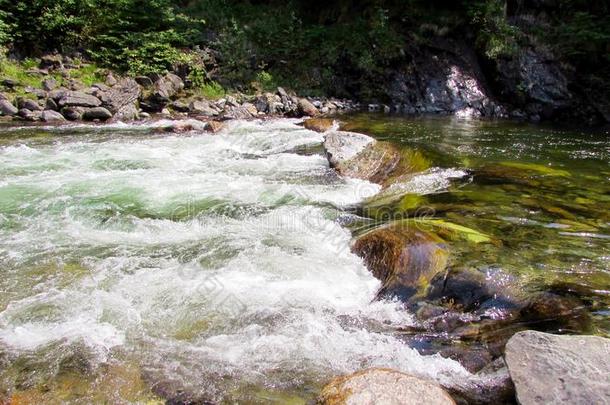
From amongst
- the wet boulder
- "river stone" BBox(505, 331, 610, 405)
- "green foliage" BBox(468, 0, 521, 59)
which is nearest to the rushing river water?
the wet boulder

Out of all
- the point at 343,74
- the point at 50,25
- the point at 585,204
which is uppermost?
the point at 50,25

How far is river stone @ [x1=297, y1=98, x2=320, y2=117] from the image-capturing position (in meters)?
15.0

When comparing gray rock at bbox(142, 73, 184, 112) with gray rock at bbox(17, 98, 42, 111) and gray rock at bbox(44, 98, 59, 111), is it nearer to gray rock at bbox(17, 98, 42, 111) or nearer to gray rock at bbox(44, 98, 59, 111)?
gray rock at bbox(44, 98, 59, 111)

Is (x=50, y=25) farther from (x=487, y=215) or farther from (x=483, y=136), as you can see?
(x=487, y=215)

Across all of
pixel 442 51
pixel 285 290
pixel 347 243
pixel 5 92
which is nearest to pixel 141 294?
pixel 285 290

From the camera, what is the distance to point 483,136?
38.6 ft

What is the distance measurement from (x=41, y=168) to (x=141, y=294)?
201 inches

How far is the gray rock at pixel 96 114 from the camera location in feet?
41.8

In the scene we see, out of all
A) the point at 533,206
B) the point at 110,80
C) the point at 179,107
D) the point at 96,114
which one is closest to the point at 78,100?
the point at 96,114

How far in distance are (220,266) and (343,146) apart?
16.3 ft

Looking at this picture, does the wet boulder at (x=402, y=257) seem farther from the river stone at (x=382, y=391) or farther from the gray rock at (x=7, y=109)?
the gray rock at (x=7, y=109)

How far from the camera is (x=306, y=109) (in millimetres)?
15047

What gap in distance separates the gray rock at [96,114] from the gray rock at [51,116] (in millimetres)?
592

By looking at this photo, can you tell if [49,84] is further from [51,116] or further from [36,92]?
[51,116]
